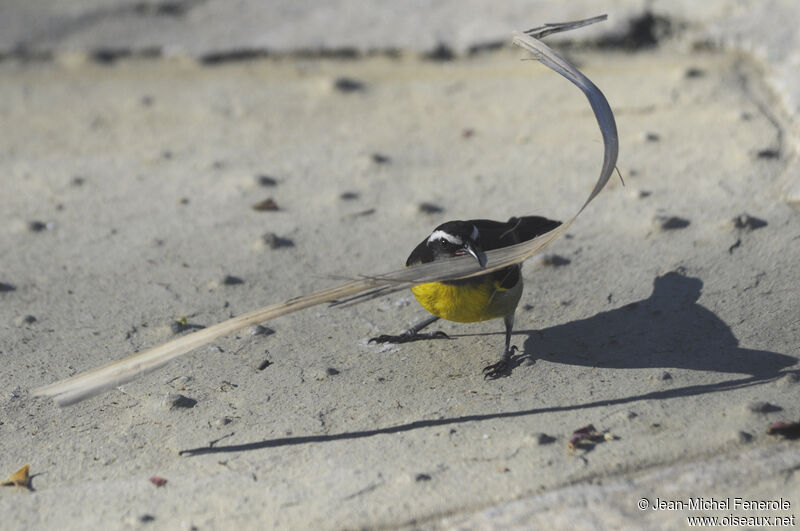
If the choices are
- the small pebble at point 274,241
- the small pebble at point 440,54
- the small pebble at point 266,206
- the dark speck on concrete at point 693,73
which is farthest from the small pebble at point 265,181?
the dark speck on concrete at point 693,73

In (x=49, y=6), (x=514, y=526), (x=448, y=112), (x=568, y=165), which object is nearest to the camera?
(x=514, y=526)

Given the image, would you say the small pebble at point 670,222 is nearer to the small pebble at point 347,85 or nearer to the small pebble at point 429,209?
the small pebble at point 429,209

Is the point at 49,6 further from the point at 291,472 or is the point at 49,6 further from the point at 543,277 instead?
the point at 291,472

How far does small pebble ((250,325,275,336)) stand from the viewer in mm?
4371

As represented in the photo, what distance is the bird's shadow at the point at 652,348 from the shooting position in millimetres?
3645

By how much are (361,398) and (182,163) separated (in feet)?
10.1

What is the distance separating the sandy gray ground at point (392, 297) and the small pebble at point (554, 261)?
3 cm

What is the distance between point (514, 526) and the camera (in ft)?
9.70

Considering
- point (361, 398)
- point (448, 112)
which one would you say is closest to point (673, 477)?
point (361, 398)

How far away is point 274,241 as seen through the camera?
17.0 feet

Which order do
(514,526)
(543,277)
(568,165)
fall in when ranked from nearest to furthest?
(514,526) → (543,277) → (568,165)

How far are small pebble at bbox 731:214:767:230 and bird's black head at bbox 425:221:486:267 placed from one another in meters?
1.75

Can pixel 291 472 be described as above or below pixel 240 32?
below

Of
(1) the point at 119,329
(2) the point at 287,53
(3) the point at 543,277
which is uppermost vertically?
(2) the point at 287,53
